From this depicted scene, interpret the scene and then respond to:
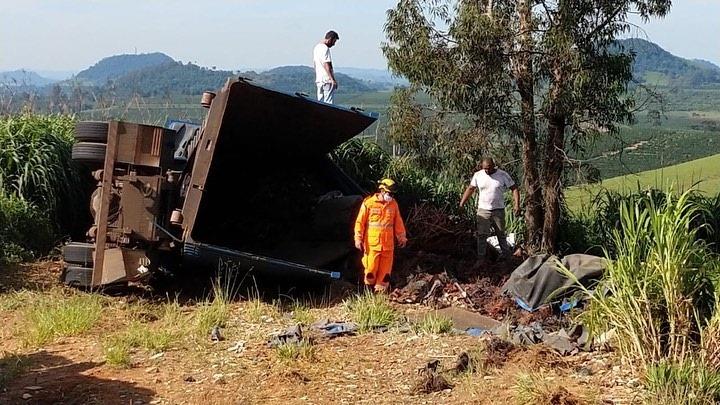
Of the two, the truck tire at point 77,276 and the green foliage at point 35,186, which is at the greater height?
the green foliage at point 35,186

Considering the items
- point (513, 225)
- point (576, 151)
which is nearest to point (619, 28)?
point (576, 151)

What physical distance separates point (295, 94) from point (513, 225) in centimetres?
462

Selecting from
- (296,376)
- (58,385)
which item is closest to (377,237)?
(296,376)

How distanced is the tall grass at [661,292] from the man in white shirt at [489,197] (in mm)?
3917

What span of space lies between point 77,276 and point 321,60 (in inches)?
171

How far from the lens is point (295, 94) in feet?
29.5

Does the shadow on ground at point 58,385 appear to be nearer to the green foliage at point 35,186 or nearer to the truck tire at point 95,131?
the truck tire at point 95,131

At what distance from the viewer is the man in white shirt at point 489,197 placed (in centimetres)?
1062

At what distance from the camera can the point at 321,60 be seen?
442 inches

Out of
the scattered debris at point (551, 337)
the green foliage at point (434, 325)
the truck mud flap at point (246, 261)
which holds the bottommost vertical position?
the green foliage at point (434, 325)

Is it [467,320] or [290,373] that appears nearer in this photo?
[290,373]

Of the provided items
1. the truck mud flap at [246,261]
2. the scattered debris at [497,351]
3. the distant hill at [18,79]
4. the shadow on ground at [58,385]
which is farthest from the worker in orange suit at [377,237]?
the distant hill at [18,79]

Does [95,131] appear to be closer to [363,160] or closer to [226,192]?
[226,192]

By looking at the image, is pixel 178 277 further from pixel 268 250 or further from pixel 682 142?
pixel 682 142
